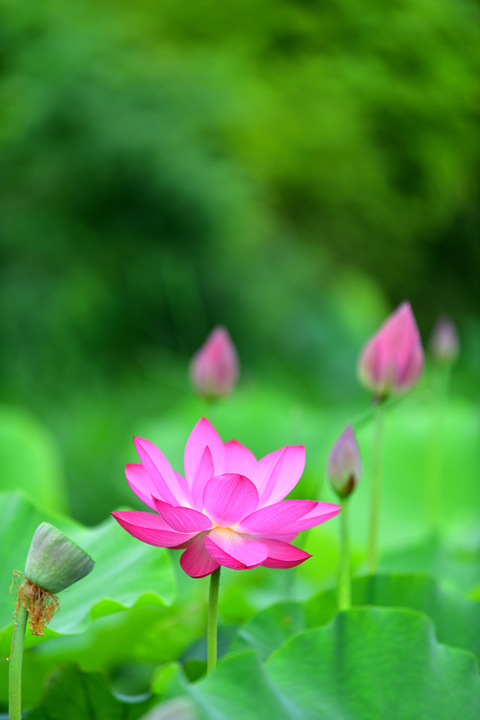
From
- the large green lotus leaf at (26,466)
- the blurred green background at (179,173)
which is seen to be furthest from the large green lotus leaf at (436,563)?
the blurred green background at (179,173)

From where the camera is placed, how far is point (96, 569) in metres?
0.44

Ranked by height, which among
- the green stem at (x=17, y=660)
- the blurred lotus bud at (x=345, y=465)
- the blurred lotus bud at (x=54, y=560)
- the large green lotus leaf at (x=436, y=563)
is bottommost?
the large green lotus leaf at (x=436, y=563)

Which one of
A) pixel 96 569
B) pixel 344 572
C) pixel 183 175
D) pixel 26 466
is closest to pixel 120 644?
pixel 96 569

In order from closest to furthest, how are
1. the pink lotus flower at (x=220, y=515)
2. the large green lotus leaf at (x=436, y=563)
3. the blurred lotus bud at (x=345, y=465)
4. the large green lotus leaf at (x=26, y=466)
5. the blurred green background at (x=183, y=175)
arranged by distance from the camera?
1. the pink lotus flower at (x=220, y=515)
2. the blurred lotus bud at (x=345, y=465)
3. the large green lotus leaf at (x=436, y=563)
4. the large green lotus leaf at (x=26, y=466)
5. the blurred green background at (x=183, y=175)

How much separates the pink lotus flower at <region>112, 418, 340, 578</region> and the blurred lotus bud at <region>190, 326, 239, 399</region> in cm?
32

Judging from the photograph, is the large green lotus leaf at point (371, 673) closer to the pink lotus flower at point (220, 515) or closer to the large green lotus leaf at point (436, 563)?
the pink lotus flower at point (220, 515)

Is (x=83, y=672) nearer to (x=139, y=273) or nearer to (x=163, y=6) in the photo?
(x=139, y=273)

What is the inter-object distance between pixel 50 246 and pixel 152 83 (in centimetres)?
75

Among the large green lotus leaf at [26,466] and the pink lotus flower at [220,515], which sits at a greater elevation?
the pink lotus flower at [220,515]

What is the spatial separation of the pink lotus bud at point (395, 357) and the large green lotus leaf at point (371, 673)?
18 centimetres

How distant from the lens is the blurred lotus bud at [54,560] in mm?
262

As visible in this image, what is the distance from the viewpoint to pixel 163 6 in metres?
2.91

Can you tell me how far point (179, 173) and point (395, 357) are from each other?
7.15 ft

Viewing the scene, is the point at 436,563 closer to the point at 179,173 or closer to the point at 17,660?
the point at 17,660
